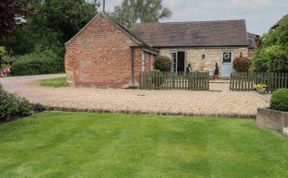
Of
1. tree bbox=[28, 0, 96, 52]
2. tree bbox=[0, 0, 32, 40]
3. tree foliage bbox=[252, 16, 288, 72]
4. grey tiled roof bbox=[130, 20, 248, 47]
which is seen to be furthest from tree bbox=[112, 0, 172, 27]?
tree bbox=[0, 0, 32, 40]

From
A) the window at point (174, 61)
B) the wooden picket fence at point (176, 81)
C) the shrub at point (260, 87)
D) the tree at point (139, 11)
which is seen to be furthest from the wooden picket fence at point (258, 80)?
the tree at point (139, 11)

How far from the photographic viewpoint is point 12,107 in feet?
29.9

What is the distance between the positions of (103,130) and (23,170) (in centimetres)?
273

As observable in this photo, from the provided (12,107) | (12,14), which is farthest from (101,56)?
(12,14)

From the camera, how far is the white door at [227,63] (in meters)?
27.2

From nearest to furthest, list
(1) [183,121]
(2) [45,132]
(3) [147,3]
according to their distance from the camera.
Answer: (2) [45,132] < (1) [183,121] < (3) [147,3]

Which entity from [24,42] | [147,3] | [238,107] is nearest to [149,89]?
[238,107]

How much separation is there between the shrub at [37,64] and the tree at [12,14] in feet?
81.3

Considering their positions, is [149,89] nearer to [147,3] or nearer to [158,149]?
[158,149]

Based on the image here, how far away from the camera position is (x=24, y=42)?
4981 cm

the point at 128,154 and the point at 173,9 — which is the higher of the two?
the point at 173,9

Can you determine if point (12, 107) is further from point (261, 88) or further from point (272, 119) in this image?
point (261, 88)

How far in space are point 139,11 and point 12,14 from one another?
5318cm

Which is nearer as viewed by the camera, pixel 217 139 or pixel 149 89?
pixel 217 139
